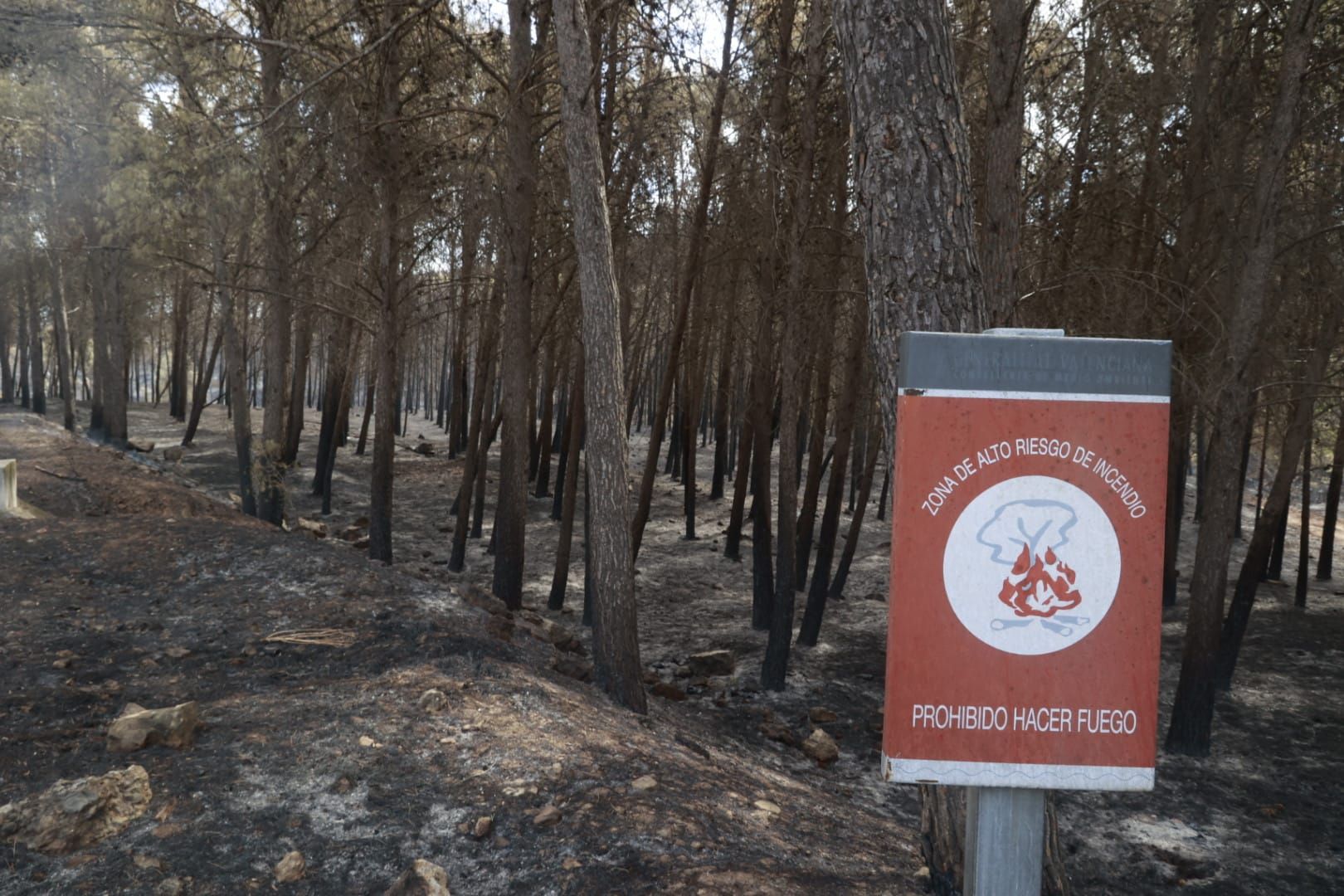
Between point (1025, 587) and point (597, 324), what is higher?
point (597, 324)

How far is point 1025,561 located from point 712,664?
8882 millimetres

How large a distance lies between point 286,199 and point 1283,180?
1108cm

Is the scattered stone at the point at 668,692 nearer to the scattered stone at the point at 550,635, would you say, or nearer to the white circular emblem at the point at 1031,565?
the scattered stone at the point at 550,635

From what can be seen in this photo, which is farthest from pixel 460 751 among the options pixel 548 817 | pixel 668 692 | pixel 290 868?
pixel 668 692

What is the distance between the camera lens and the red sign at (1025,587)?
2.00 meters

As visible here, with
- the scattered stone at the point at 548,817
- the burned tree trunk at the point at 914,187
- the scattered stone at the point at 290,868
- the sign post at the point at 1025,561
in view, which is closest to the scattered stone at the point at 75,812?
the scattered stone at the point at 290,868

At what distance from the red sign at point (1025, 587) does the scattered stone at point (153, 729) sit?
4129 millimetres

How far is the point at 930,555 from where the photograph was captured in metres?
2.01

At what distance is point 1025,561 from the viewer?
201 centimetres

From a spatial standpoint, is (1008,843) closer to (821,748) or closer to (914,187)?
(914,187)

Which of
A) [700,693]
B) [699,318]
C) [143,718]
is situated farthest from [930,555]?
[699,318]

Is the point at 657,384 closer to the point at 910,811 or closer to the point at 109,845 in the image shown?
the point at 910,811

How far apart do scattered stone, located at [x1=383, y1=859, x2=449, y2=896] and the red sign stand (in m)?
2.39

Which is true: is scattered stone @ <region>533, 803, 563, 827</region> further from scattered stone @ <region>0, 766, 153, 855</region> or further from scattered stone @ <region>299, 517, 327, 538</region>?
scattered stone @ <region>299, 517, 327, 538</region>
